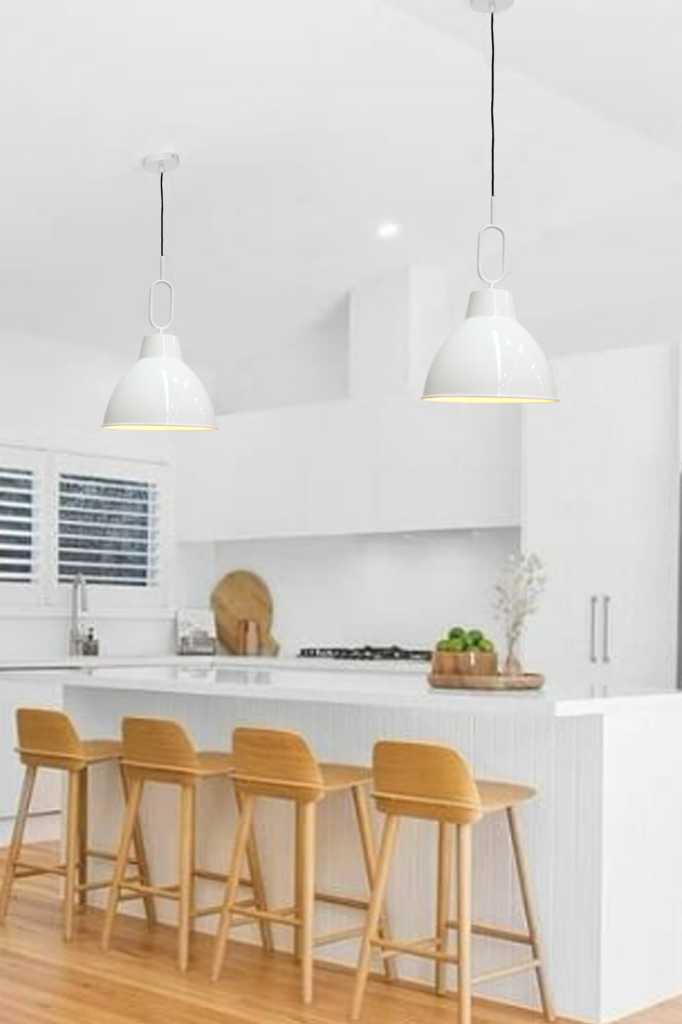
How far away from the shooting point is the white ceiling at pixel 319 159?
5.10 metres

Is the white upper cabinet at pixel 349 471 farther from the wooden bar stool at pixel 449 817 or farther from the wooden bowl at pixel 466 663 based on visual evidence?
the wooden bar stool at pixel 449 817

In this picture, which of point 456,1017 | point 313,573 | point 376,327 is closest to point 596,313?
point 376,327

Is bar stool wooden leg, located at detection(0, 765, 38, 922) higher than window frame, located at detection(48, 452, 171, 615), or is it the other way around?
window frame, located at detection(48, 452, 171, 615)

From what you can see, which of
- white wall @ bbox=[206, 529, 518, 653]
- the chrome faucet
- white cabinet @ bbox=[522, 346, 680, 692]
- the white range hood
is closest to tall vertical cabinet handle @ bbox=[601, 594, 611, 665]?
white cabinet @ bbox=[522, 346, 680, 692]

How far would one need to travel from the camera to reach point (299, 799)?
4.23 metres

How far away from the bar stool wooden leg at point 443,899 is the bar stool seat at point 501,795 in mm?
180

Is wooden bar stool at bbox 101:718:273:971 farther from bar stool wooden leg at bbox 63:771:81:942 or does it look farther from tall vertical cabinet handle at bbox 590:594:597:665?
tall vertical cabinet handle at bbox 590:594:597:665

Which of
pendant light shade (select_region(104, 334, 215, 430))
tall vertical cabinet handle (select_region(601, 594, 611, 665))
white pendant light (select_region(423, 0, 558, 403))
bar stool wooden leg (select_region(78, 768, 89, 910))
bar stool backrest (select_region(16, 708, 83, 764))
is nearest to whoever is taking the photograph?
white pendant light (select_region(423, 0, 558, 403))

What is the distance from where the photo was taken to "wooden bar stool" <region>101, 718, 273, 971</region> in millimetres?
4613

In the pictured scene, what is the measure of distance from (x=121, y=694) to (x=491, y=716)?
1.88 metres

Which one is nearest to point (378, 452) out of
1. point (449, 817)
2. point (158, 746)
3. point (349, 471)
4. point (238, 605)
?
point (349, 471)

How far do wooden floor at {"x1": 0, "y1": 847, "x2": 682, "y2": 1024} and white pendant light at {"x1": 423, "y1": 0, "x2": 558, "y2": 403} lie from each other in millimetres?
1851

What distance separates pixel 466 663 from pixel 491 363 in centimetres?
95

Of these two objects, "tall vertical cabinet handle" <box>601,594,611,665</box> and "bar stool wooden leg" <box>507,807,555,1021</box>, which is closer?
"bar stool wooden leg" <box>507,807,555,1021</box>
